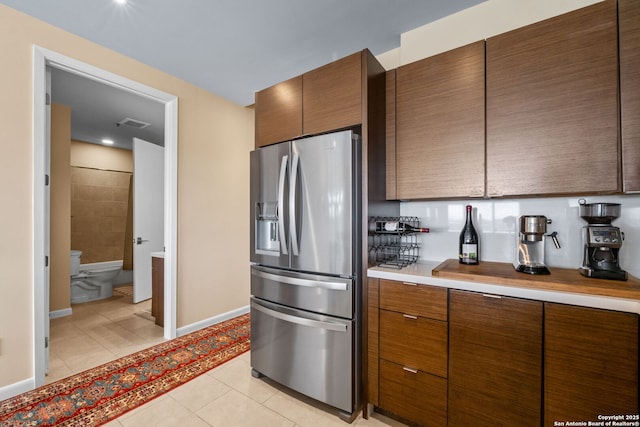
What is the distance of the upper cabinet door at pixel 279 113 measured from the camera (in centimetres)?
207

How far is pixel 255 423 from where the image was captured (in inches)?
66.7

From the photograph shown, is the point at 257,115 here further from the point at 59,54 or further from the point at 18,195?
the point at 18,195

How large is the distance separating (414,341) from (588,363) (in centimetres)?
74

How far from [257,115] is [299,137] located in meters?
0.51

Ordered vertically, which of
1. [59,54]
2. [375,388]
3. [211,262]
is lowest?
[375,388]

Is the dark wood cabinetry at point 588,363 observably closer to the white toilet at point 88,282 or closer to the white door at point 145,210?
the white door at point 145,210

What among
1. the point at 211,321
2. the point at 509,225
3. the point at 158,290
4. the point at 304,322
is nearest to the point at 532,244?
the point at 509,225

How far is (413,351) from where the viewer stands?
158 centimetres

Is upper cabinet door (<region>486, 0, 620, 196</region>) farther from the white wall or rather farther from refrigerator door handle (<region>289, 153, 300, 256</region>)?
refrigerator door handle (<region>289, 153, 300, 256</region>)

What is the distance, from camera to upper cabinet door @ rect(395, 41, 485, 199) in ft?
5.53

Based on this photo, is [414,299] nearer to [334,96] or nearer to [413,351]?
[413,351]

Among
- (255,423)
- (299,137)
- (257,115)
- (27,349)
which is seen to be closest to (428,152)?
(299,137)

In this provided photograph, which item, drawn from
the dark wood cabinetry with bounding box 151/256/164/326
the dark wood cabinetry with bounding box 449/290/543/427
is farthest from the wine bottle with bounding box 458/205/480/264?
the dark wood cabinetry with bounding box 151/256/164/326

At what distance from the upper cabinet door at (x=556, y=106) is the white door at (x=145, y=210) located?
4112 millimetres
